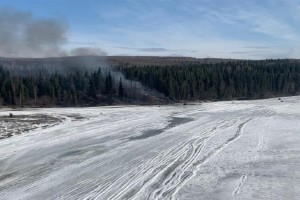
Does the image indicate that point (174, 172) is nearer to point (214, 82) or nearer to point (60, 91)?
point (60, 91)

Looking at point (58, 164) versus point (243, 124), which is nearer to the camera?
point (58, 164)

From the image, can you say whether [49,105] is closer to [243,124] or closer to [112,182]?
[243,124]

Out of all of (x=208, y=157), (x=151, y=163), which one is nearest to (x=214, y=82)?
(x=208, y=157)

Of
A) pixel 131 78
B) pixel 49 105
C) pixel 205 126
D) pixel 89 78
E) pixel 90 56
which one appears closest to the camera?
pixel 205 126

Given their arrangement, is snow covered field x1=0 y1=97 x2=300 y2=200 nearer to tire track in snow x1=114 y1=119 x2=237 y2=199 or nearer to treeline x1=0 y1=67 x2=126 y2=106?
tire track in snow x1=114 y1=119 x2=237 y2=199

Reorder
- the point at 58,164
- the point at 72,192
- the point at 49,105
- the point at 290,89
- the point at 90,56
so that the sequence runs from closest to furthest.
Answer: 1. the point at 72,192
2. the point at 58,164
3. the point at 49,105
4. the point at 290,89
5. the point at 90,56

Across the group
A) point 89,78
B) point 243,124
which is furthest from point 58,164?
point 89,78
